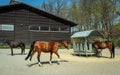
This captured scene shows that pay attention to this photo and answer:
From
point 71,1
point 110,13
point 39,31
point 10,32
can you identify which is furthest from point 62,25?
point 71,1

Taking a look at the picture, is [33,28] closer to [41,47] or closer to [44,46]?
[44,46]

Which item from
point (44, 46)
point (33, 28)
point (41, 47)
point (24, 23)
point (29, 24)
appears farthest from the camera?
point (33, 28)

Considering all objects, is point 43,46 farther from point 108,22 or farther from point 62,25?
point 108,22

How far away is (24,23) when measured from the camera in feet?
129

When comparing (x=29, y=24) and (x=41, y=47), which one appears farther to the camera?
(x=29, y=24)

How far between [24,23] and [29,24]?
2.25ft

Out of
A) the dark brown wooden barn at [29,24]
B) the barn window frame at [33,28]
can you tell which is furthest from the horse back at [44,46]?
the barn window frame at [33,28]

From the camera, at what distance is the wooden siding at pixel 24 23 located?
38166 mm

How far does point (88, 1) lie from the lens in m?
57.0

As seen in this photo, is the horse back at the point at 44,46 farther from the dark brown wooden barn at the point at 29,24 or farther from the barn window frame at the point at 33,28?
the barn window frame at the point at 33,28

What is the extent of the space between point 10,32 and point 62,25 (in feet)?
25.4

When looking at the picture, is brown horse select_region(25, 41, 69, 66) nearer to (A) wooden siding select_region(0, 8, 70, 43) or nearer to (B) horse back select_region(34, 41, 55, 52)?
(B) horse back select_region(34, 41, 55, 52)

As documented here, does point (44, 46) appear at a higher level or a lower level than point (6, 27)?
lower

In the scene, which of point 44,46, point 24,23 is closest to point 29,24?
point 24,23
